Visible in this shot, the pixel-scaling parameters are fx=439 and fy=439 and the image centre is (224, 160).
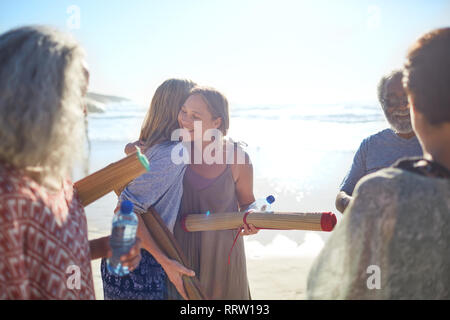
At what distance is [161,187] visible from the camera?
9.12 feet

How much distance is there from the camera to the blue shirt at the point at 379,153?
9.81 ft

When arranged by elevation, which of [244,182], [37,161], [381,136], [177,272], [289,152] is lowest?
[289,152]

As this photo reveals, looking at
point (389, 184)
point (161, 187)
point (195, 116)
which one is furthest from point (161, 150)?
point (389, 184)

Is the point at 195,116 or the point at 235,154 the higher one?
the point at 195,116

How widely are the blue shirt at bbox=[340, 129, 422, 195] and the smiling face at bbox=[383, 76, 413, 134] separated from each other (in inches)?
3.7

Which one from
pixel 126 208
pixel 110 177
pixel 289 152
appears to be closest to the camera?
pixel 126 208

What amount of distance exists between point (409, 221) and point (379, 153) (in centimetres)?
178

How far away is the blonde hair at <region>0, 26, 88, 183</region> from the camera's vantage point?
153 cm

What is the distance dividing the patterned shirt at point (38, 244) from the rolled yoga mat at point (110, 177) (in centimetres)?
23

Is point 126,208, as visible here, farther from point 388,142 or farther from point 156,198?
point 388,142

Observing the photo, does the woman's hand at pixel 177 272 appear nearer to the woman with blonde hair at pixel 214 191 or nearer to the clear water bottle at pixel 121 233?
the woman with blonde hair at pixel 214 191

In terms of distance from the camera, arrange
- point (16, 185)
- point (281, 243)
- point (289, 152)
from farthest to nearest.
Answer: point (289, 152) → point (281, 243) → point (16, 185)

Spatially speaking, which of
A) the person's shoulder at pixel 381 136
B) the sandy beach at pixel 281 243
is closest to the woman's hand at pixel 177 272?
the person's shoulder at pixel 381 136
